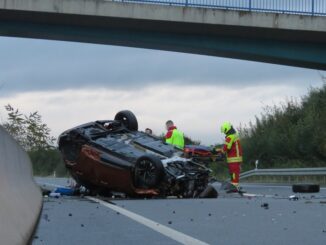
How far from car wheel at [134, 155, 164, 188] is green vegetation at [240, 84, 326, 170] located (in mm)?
19919

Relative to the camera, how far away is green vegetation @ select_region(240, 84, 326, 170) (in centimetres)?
3341

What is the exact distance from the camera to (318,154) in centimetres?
3328

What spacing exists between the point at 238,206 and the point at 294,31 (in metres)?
17.9

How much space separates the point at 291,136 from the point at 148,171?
23.4m

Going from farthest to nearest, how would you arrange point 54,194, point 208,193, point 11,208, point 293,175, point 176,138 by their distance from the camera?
point 293,175, point 176,138, point 54,194, point 208,193, point 11,208

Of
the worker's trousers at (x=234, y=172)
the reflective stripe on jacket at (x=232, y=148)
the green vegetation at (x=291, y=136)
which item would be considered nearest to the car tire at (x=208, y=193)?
the worker's trousers at (x=234, y=172)

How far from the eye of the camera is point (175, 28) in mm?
28703

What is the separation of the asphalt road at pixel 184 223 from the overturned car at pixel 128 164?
1426 mm

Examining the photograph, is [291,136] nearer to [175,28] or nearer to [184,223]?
[175,28]

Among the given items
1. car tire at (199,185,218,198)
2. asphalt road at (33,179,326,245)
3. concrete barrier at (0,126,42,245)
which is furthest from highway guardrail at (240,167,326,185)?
concrete barrier at (0,126,42,245)

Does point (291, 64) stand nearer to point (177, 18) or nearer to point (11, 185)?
point (177, 18)

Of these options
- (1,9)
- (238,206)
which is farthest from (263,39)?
(238,206)

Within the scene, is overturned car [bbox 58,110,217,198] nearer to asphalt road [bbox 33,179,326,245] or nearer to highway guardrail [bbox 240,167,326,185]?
asphalt road [bbox 33,179,326,245]

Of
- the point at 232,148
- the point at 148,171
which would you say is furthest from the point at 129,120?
the point at 232,148
